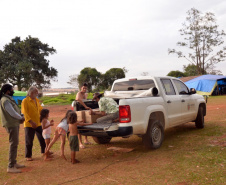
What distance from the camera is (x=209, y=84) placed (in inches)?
1146

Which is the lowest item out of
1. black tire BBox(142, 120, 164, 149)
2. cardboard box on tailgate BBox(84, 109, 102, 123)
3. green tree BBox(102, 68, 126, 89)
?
black tire BBox(142, 120, 164, 149)

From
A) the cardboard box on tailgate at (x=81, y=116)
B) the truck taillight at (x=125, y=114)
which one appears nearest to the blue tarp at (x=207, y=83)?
the cardboard box on tailgate at (x=81, y=116)

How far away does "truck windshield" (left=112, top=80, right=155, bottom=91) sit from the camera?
651 cm

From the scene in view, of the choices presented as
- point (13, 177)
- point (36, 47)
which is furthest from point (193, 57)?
point (13, 177)

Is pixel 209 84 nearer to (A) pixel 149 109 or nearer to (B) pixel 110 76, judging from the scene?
(A) pixel 149 109

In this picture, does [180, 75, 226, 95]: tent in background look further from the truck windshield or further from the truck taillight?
the truck taillight

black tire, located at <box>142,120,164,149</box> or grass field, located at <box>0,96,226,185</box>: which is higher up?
black tire, located at <box>142,120,164,149</box>

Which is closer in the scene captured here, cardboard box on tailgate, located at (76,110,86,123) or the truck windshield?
cardboard box on tailgate, located at (76,110,86,123)

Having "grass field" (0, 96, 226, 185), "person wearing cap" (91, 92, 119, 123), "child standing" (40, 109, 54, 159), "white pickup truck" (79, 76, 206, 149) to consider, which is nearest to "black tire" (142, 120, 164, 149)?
"white pickup truck" (79, 76, 206, 149)

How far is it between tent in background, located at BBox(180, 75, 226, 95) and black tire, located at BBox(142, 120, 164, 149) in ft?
82.4

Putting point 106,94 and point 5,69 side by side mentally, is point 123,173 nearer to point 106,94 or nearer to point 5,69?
point 106,94

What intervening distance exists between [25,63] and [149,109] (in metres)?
32.4

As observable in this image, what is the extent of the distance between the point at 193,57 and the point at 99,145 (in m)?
41.1

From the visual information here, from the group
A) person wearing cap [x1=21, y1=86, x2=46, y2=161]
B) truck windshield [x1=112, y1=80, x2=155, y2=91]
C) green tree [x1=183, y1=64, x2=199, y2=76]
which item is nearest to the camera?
person wearing cap [x1=21, y1=86, x2=46, y2=161]
